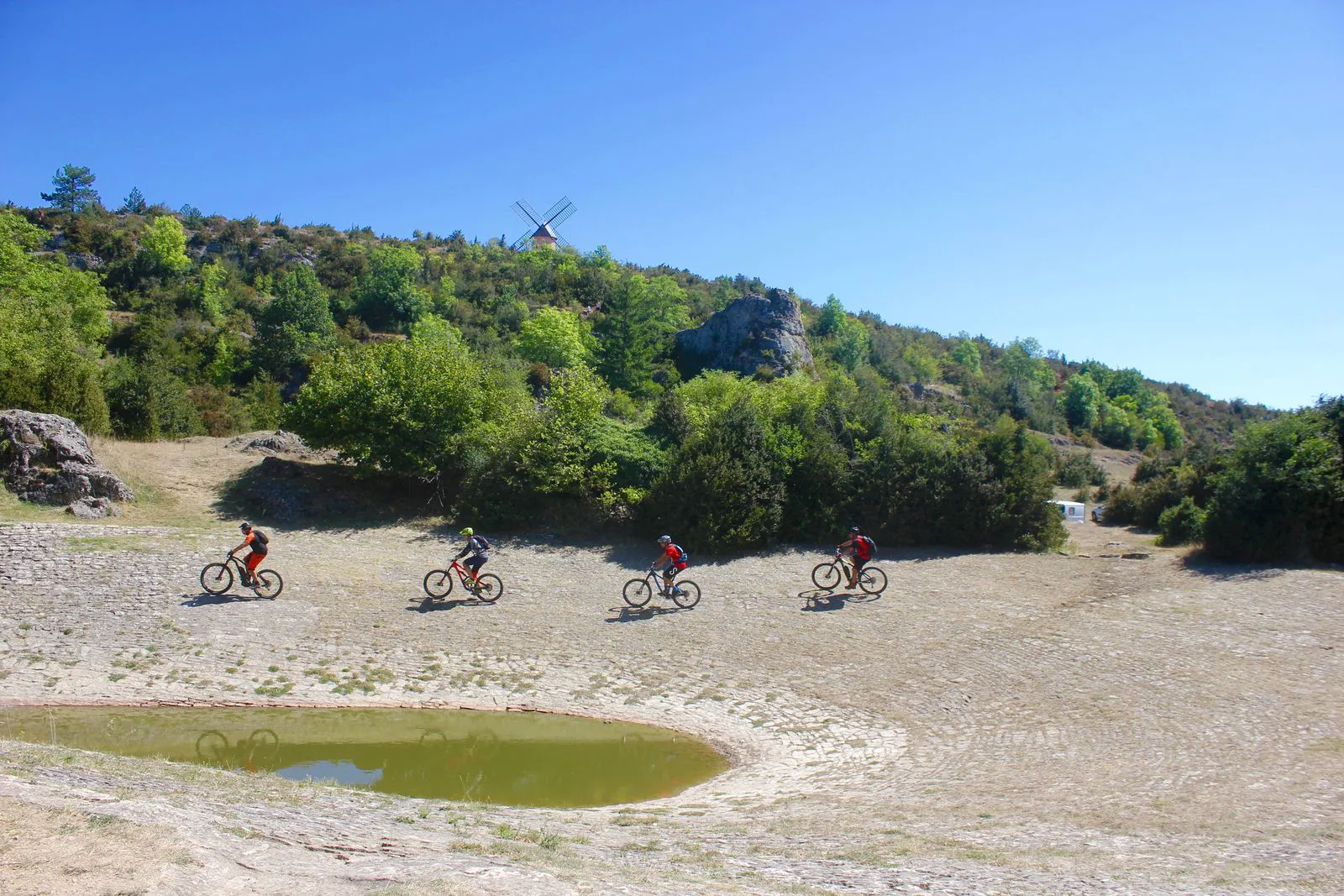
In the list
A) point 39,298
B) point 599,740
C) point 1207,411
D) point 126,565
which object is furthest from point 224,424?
point 1207,411

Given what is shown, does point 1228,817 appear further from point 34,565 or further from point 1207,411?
point 1207,411

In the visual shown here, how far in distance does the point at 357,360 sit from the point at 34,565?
1461 centimetres

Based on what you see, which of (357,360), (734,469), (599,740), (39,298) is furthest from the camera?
(39,298)

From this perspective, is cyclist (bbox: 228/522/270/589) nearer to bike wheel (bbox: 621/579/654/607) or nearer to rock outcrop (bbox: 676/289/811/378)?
bike wheel (bbox: 621/579/654/607)

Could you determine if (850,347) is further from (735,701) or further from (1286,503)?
(735,701)

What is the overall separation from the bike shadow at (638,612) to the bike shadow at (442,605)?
3144 millimetres

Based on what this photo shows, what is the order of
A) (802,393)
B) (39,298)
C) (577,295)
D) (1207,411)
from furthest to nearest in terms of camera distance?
(1207,411) < (577,295) < (39,298) < (802,393)

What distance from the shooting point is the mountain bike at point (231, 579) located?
1773 cm

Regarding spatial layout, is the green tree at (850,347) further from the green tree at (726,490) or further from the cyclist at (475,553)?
the cyclist at (475,553)

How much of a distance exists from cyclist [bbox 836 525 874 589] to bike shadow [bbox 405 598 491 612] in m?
8.91

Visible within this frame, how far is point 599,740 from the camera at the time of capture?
12.5 metres

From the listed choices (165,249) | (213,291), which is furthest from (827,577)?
(165,249)

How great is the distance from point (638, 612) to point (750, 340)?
170ft

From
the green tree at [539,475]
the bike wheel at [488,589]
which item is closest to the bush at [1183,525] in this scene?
the green tree at [539,475]
